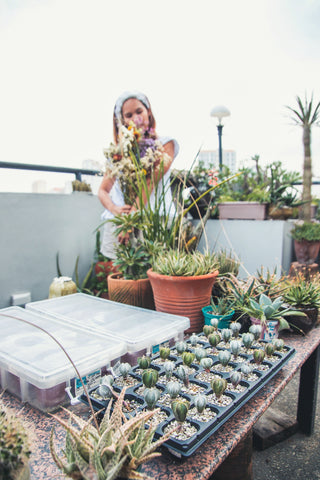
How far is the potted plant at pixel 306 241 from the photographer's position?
3066 mm

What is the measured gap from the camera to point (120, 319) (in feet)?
Answer: 4.16

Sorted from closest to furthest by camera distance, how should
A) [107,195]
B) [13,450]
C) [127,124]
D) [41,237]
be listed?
1. [13,450]
2. [127,124]
3. [107,195]
4. [41,237]

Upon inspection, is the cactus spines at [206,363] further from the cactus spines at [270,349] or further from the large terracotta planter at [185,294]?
the large terracotta planter at [185,294]

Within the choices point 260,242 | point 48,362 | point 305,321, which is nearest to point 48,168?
point 260,242

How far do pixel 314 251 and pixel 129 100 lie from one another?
90.4 inches

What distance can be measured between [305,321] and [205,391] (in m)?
0.75

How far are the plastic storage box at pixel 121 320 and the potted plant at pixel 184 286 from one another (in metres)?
0.09

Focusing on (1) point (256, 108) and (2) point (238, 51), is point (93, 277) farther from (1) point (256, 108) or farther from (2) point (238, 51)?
(1) point (256, 108)

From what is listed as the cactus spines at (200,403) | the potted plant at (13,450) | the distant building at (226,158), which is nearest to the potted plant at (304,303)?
the cactus spines at (200,403)

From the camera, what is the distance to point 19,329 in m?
1.10

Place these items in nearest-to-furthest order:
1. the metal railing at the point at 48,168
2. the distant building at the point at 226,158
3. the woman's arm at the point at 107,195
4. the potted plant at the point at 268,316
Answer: the potted plant at the point at 268,316 < the woman's arm at the point at 107,195 < the metal railing at the point at 48,168 < the distant building at the point at 226,158

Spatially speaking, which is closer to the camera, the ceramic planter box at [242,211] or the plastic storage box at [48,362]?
the plastic storage box at [48,362]

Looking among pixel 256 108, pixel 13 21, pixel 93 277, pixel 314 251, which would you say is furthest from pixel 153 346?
pixel 256 108

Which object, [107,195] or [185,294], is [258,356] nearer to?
[185,294]
